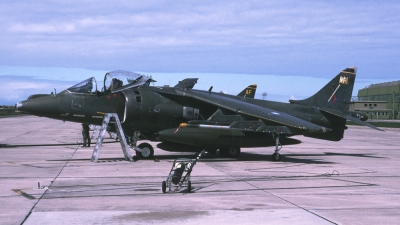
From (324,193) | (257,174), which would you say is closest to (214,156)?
(257,174)

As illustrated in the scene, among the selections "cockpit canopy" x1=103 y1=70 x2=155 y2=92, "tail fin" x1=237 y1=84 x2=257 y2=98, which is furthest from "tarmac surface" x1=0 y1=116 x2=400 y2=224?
"tail fin" x1=237 y1=84 x2=257 y2=98

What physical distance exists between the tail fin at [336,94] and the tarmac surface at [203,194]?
493 cm

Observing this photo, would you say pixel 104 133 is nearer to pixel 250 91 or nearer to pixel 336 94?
pixel 336 94

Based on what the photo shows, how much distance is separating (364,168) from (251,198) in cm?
761

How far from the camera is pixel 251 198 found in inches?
403

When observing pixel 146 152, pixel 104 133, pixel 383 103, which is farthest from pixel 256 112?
pixel 383 103

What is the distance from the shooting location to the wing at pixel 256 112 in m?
17.6

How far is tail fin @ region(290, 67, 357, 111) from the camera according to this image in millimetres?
21891

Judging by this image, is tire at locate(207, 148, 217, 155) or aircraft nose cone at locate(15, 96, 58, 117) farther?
tire at locate(207, 148, 217, 155)

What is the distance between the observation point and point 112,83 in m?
17.9

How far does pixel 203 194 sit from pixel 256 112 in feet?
25.7

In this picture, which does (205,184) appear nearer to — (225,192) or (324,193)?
(225,192)

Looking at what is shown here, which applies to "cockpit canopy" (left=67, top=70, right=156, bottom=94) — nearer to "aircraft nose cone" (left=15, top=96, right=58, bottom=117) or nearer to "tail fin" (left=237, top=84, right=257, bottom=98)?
"aircraft nose cone" (left=15, top=96, right=58, bottom=117)

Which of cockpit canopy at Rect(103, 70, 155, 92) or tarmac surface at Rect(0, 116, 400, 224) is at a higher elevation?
cockpit canopy at Rect(103, 70, 155, 92)
